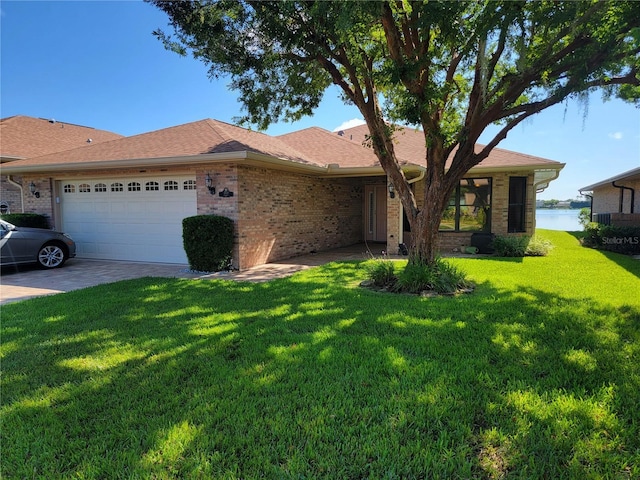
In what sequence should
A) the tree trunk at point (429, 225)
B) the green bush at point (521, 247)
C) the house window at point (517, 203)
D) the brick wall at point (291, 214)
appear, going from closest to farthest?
the tree trunk at point (429, 225) < the brick wall at point (291, 214) < the green bush at point (521, 247) < the house window at point (517, 203)

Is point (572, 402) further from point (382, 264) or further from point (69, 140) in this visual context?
point (69, 140)

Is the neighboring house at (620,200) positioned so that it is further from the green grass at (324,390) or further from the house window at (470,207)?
the green grass at (324,390)

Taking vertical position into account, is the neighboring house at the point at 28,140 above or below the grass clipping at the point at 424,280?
above

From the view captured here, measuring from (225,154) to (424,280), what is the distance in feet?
17.2

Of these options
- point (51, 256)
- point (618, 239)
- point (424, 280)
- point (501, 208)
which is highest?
point (501, 208)

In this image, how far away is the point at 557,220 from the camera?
3209cm

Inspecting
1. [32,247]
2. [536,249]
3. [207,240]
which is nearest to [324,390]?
[207,240]

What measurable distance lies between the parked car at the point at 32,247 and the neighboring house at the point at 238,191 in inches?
58.1

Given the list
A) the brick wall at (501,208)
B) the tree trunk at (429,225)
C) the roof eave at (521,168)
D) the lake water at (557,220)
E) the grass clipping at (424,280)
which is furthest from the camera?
the lake water at (557,220)

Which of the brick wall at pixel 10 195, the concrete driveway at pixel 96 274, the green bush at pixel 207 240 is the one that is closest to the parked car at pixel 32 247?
the concrete driveway at pixel 96 274

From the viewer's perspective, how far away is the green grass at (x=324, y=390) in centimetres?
237

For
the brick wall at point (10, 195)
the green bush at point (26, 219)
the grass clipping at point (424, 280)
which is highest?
the brick wall at point (10, 195)

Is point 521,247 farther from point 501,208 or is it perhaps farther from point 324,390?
point 324,390

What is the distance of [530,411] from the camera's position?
284cm
